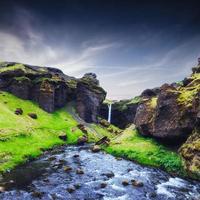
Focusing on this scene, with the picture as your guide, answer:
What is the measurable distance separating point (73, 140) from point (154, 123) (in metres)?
44.4

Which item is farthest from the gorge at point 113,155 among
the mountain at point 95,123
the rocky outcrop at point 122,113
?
the rocky outcrop at point 122,113

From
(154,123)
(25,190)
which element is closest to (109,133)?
(154,123)

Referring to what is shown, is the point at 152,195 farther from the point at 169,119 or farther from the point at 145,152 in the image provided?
the point at 169,119

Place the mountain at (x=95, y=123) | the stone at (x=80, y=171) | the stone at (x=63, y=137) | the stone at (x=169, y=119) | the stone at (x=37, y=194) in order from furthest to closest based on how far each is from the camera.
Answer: the stone at (x=63, y=137)
the stone at (x=169, y=119)
the mountain at (x=95, y=123)
the stone at (x=80, y=171)
the stone at (x=37, y=194)

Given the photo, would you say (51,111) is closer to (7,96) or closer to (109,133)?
(7,96)

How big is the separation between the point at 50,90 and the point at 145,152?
307 ft

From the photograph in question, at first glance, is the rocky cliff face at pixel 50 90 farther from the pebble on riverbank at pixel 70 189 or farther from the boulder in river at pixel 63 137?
the pebble on riverbank at pixel 70 189

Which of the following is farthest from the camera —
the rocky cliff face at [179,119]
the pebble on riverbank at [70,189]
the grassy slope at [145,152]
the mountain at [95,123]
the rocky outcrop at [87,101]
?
the rocky outcrop at [87,101]

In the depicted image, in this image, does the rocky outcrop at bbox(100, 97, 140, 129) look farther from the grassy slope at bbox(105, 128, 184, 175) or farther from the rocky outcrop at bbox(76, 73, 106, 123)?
the grassy slope at bbox(105, 128, 184, 175)

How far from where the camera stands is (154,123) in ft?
267

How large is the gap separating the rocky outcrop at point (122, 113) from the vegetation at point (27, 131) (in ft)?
135

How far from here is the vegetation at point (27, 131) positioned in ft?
236

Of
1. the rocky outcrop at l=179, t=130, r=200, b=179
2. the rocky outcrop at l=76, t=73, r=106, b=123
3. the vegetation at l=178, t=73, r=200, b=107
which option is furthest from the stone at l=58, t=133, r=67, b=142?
the rocky outcrop at l=179, t=130, r=200, b=179

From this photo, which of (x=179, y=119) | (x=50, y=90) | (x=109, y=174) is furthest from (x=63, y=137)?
(x=109, y=174)
